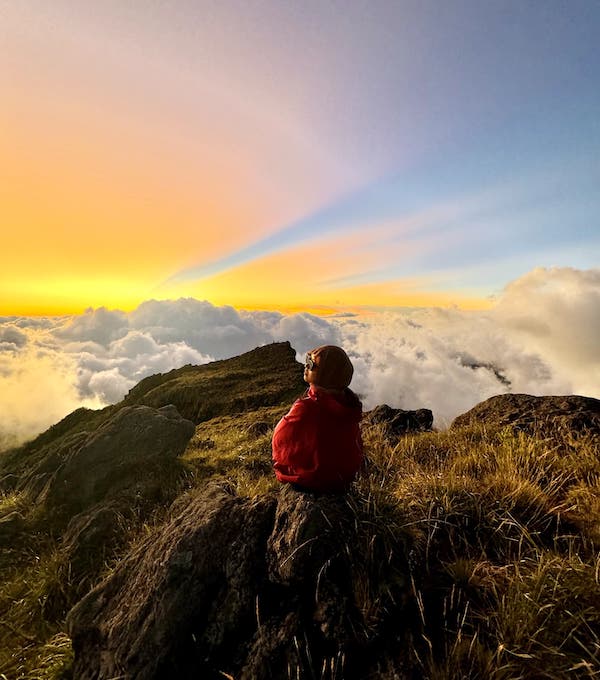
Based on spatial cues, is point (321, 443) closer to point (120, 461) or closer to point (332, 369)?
point (332, 369)

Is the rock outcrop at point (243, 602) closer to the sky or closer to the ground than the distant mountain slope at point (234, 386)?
closer to the sky

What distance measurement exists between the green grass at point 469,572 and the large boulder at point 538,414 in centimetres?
58

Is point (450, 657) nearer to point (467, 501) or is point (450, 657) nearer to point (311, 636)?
point (311, 636)

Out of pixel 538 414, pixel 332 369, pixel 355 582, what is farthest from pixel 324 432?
pixel 538 414

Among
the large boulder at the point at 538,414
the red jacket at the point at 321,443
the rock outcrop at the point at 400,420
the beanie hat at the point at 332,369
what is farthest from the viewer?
the rock outcrop at the point at 400,420

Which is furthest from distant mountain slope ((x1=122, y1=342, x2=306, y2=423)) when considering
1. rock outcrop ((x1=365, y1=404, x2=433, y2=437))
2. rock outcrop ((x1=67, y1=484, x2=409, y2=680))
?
rock outcrop ((x1=67, y1=484, x2=409, y2=680))

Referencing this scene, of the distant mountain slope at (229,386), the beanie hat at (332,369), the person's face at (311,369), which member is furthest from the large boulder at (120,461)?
the distant mountain slope at (229,386)

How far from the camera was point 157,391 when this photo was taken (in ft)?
93.5

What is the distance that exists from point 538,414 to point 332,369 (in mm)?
5804

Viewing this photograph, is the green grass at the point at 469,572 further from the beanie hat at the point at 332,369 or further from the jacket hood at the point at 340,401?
the beanie hat at the point at 332,369

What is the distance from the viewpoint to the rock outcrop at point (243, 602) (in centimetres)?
310

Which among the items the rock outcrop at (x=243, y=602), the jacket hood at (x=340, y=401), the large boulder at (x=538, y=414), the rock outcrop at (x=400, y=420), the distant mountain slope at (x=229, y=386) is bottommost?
the distant mountain slope at (x=229, y=386)

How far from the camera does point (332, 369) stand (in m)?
4.89

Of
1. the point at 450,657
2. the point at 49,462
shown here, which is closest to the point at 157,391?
the point at 49,462
